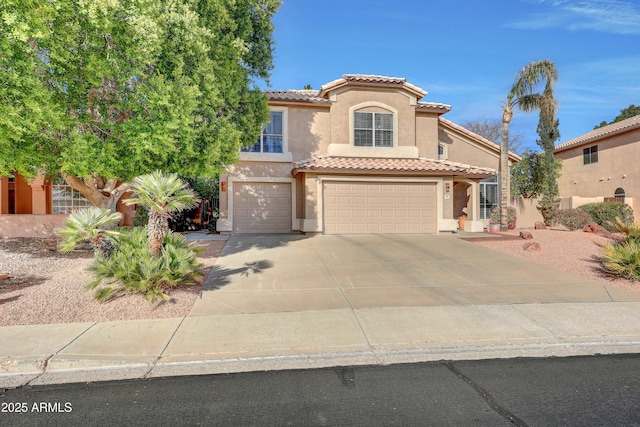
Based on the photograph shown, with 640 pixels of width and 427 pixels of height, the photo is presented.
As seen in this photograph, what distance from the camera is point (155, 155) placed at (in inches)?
352

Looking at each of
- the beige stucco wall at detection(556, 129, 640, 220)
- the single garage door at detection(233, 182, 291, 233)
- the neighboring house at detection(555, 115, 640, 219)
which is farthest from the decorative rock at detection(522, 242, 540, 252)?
the beige stucco wall at detection(556, 129, 640, 220)

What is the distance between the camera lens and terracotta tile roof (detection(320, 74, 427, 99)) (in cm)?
1691

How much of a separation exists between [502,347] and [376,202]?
1154cm

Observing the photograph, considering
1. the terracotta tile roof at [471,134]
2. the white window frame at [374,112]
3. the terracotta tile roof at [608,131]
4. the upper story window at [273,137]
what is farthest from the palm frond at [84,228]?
the terracotta tile roof at [608,131]

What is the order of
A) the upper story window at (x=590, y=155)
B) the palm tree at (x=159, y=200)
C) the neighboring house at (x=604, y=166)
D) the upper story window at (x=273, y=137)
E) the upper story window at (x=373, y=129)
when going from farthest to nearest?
the upper story window at (x=590, y=155) < the neighboring house at (x=604, y=166) < the upper story window at (x=373, y=129) < the upper story window at (x=273, y=137) < the palm tree at (x=159, y=200)

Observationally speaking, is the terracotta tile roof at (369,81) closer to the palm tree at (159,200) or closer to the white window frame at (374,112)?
the white window frame at (374,112)

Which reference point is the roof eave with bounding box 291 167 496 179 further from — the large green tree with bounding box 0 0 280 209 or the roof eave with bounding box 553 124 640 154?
the roof eave with bounding box 553 124 640 154

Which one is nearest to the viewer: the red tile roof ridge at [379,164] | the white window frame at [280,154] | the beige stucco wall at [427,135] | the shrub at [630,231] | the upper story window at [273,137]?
the shrub at [630,231]

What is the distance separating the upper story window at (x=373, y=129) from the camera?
57.1ft

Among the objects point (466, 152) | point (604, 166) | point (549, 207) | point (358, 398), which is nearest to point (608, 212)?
point (549, 207)

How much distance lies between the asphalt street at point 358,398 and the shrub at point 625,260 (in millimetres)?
5062

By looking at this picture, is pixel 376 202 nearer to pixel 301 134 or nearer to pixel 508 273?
pixel 301 134

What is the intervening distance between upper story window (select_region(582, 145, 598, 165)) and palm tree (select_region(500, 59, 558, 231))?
11.6 m

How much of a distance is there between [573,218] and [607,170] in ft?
30.7
